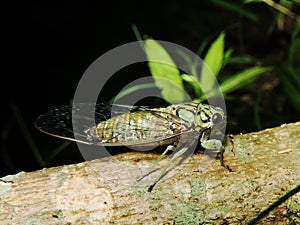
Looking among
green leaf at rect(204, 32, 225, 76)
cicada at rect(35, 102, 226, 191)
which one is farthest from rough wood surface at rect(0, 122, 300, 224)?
green leaf at rect(204, 32, 225, 76)

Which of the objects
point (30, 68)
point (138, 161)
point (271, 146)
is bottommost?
point (271, 146)

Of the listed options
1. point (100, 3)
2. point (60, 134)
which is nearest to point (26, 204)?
point (60, 134)

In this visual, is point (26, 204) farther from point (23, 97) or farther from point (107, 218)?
point (23, 97)

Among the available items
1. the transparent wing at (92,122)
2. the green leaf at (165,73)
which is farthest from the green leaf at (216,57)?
the transparent wing at (92,122)

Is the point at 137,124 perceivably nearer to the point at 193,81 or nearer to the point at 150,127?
the point at 150,127

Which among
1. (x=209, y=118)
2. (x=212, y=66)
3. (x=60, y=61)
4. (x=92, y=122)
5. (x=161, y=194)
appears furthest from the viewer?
(x=60, y=61)

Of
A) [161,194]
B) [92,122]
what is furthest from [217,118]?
[92,122]
